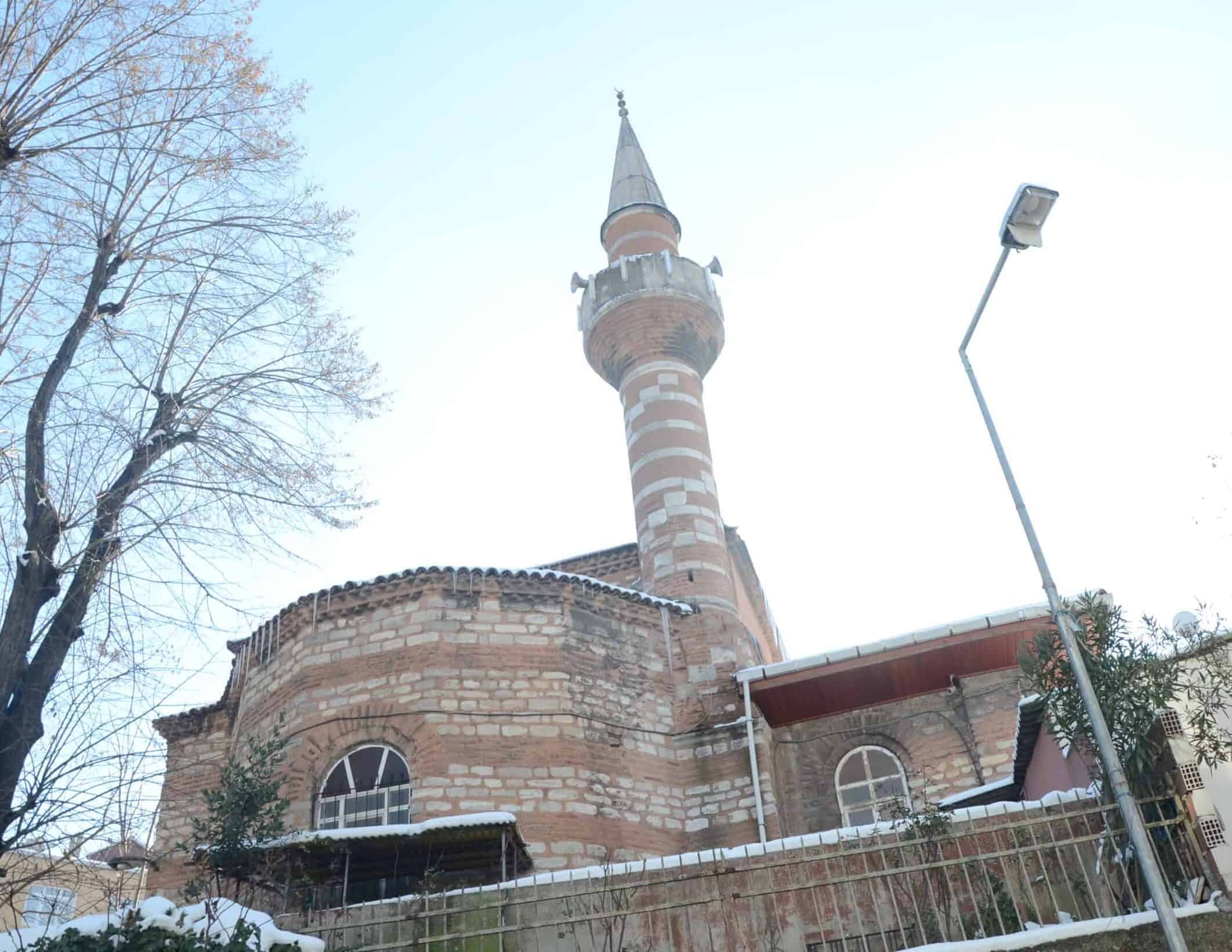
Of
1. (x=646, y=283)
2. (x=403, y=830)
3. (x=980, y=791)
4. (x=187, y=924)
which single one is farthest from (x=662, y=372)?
(x=187, y=924)

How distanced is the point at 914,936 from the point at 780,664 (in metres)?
5.27

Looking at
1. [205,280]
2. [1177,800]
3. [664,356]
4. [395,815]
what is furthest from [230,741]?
[1177,800]

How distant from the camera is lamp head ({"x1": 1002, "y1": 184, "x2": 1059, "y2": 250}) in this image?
7.26m

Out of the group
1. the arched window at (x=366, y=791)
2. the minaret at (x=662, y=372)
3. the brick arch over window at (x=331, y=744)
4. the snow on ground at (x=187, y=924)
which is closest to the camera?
the snow on ground at (x=187, y=924)

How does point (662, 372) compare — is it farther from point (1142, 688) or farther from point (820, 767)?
point (1142, 688)

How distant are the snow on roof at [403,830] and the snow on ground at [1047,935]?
3.69m

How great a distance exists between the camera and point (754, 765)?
40.6 feet

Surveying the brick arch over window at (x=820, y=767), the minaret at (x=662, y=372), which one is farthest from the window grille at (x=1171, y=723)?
the minaret at (x=662, y=372)

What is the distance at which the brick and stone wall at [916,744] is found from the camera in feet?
41.0

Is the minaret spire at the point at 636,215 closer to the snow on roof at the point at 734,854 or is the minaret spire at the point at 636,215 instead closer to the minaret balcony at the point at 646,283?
the minaret balcony at the point at 646,283

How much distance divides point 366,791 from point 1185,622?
8.20 metres

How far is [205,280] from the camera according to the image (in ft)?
32.3

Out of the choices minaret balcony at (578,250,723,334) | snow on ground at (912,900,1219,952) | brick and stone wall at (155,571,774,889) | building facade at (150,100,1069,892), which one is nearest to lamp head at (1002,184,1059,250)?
snow on ground at (912,900,1219,952)

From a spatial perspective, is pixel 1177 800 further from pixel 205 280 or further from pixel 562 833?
pixel 205 280
